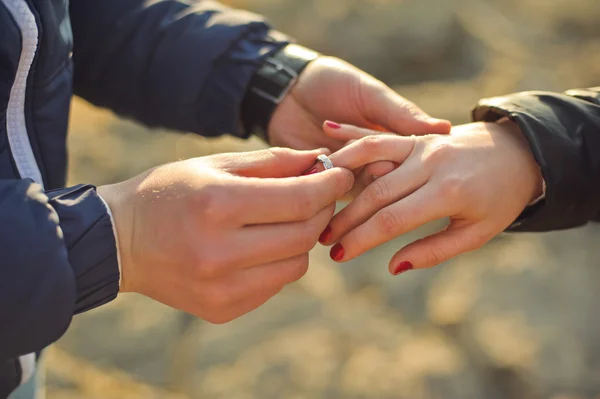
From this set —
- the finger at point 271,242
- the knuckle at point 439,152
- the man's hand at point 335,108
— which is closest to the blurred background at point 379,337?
the man's hand at point 335,108

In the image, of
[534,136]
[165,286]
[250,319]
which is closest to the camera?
[165,286]

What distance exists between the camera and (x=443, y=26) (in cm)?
329

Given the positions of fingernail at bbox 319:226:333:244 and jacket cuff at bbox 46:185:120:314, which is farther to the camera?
fingernail at bbox 319:226:333:244

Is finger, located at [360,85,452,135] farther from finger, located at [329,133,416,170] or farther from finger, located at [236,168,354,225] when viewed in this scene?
finger, located at [236,168,354,225]

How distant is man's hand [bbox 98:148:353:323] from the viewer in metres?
0.80

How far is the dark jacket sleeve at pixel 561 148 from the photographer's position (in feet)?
3.28

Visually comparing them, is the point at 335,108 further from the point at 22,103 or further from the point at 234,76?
the point at 22,103

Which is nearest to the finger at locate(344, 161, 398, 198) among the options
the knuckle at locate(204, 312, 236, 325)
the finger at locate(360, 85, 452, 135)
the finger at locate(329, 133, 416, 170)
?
the finger at locate(329, 133, 416, 170)

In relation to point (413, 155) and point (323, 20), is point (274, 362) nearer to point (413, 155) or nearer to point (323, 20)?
point (413, 155)

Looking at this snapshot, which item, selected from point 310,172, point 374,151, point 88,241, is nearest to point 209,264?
point 88,241

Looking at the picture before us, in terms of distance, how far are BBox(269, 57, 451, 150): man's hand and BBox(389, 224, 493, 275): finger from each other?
0.67 ft

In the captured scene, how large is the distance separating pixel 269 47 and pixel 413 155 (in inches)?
14.3

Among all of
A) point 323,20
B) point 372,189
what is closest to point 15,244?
point 372,189

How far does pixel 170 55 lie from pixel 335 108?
0.32 metres
